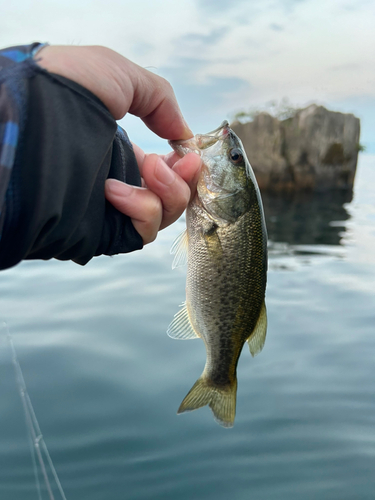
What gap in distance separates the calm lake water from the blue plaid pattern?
232cm

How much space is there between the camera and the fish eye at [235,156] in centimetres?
213

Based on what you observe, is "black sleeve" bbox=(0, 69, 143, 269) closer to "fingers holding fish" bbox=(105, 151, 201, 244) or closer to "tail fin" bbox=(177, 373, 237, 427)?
"fingers holding fish" bbox=(105, 151, 201, 244)

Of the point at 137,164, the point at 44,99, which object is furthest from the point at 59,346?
the point at 44,99

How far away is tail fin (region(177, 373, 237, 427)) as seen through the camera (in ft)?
7.15

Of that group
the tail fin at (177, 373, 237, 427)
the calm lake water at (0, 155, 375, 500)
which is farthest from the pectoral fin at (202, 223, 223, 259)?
the calm lake water at (0, 155, 375, 500)

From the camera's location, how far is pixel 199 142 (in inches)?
84.5

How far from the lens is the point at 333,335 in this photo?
15.6ft

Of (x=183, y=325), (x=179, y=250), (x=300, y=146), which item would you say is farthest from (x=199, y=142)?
(x=300, y=146)

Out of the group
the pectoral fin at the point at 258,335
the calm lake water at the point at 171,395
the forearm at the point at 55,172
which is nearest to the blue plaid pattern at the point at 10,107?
the forearm at the point at 55,172

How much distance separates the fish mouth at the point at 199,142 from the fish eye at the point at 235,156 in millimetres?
90

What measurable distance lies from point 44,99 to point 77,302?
445 cm

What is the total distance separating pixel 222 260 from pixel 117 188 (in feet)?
2.05

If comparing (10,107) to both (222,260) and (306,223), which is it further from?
(306,223)

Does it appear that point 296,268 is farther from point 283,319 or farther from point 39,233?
point 39,233
